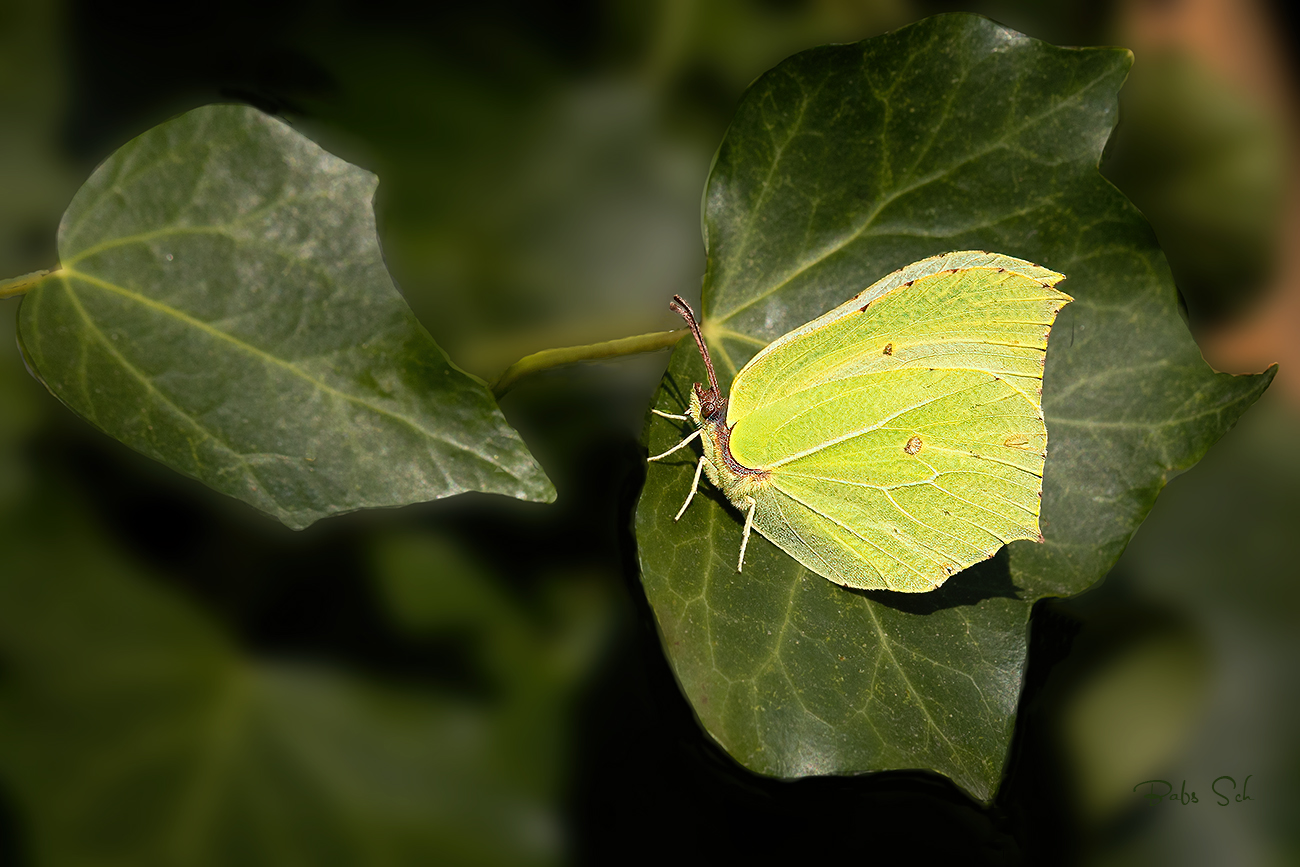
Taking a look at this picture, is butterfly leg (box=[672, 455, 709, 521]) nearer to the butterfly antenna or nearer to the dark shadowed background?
the butterfly antenna

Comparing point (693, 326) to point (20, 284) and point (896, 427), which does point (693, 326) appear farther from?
point (20, 284)

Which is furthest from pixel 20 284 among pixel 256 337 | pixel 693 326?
pixel 693 326

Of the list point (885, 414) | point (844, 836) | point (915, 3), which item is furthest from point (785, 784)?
point (915, 3)

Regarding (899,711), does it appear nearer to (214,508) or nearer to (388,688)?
(388,688)

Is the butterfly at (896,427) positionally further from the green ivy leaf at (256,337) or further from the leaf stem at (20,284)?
the leaf stem at (20,284)
